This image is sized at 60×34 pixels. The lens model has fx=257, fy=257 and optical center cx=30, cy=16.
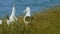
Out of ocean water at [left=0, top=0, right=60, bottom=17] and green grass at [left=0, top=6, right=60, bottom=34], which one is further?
ocean water at [left=0, top=0, right=60, bottom=17]

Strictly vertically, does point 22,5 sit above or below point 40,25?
above

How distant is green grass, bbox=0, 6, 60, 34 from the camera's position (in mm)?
4918

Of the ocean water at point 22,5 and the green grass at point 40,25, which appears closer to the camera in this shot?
the green grass at point 40,25

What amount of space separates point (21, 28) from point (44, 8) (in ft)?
3.29

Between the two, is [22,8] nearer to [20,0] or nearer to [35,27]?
[20,0]

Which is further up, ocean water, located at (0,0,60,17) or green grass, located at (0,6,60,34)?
ocean water, located at (0,0,60,17)

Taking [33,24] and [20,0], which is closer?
[33,24]

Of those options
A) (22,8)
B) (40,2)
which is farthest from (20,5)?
(40,2)

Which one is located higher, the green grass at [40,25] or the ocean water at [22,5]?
the ocean water at [22,5]

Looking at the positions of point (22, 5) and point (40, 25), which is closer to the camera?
point (40, 25)

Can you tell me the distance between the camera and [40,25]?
5223 mm

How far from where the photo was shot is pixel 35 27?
16.9 feet

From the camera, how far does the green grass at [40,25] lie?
492 centimetres

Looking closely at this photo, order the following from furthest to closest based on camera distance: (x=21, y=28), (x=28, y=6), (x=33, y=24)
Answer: (x=28, y=6) → (x=33, y=24) → (x=21, y=28)
